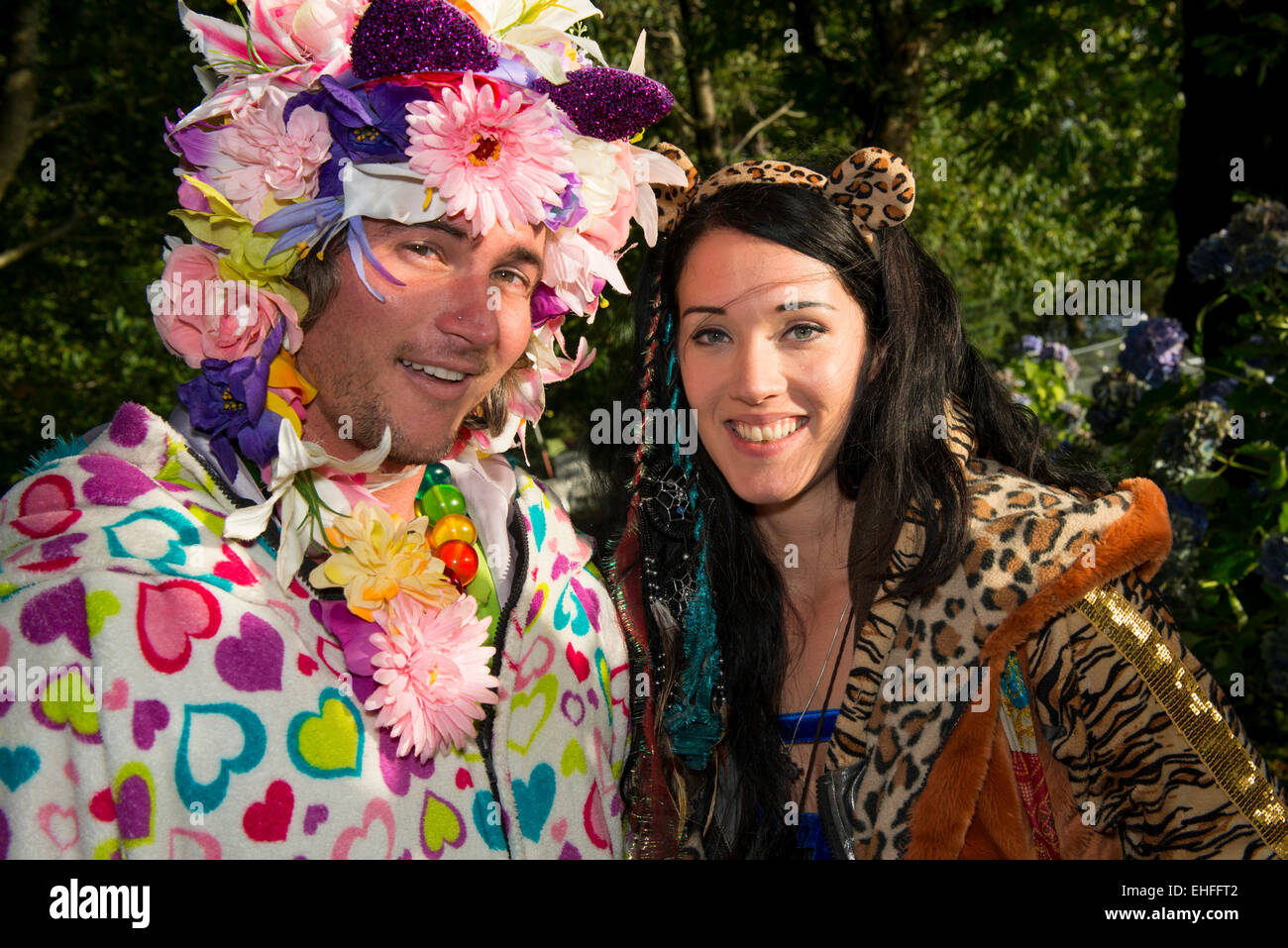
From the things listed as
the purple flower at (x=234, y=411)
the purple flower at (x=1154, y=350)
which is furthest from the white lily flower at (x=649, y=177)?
the purple flower at (x=1154, y=350)

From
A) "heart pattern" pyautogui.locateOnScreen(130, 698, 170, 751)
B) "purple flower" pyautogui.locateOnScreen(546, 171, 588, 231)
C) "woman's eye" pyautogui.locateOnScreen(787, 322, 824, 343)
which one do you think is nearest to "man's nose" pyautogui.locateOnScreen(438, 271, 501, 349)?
"purple flower" pyautogui.locateOnScreen(546, 171, 588, 231)

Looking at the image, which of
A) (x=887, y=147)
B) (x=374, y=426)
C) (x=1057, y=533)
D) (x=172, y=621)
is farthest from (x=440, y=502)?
(x=887, y=147)

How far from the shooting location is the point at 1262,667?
3.79m

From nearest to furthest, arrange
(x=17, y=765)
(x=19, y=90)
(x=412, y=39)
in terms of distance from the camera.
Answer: (x=17, y=765) < (x=412, y=39) < (x=19, y=90)

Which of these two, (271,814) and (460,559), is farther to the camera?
(460,559)

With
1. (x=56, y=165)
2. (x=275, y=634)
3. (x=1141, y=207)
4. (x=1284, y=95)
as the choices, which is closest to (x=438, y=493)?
(x=275, y=634)

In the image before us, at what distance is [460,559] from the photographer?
2.39 meters

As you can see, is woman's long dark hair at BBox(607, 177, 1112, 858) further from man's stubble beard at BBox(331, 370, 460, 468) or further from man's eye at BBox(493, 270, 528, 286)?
man's stubble beard at BBox(331, 370, 460, 468)

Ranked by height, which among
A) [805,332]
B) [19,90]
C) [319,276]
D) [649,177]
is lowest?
[805,332]

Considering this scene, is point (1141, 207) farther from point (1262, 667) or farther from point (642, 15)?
point (642, 15)

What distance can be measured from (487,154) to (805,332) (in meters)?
0.77

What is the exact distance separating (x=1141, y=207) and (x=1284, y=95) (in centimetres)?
112

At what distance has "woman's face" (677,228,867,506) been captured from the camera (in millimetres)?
2385

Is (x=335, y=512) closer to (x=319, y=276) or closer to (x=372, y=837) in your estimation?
(x=319, y=276)
